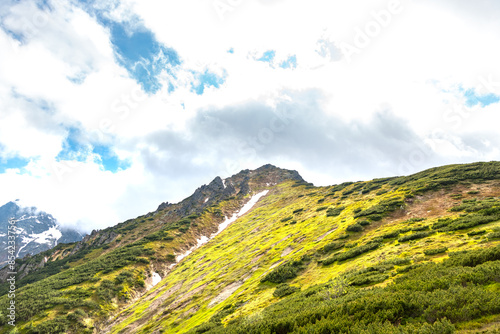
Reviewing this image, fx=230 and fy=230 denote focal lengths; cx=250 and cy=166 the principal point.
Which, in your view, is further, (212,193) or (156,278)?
(212,193)

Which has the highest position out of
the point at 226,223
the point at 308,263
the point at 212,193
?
the point at 212,193

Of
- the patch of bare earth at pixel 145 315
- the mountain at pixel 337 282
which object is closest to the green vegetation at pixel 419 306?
the mountain at pixel 337 282

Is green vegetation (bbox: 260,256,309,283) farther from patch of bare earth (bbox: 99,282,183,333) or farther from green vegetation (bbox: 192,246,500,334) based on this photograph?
patch of bare earth (bbox: 99,282,183,333)

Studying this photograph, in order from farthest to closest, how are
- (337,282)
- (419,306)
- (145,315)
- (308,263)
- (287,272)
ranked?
(145,315), (308,263), (287,272), (337,282), (419,306)

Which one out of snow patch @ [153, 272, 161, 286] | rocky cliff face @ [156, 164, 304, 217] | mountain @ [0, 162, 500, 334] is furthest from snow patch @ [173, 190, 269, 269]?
rocky cliff face @ [156, 164, 304, 217]

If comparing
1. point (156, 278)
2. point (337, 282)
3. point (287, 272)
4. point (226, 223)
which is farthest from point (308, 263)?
point (226, 223)

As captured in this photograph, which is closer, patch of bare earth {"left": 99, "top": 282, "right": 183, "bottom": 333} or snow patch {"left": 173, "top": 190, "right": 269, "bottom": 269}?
patch of bare earth {"left": 99, "top": 282, "right": 183, "bottom": 333}

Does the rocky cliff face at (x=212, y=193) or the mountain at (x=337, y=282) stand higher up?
the rocky cliff face at (x=212, y=193)

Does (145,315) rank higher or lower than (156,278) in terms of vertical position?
lower

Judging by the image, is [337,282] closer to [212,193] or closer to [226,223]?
[226,223]

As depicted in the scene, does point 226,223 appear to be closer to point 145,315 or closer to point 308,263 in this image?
point 145,315

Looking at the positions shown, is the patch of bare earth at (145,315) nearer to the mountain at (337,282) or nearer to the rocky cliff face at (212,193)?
the mountain at (337,282)

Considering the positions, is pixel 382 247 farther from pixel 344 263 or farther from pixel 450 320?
pixel 450 320

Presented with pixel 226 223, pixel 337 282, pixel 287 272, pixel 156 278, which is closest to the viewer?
pixel 337 282
